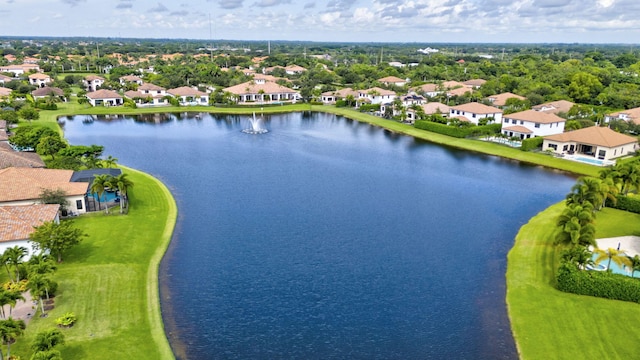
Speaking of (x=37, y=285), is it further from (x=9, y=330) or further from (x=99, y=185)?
(x=99, y=185)

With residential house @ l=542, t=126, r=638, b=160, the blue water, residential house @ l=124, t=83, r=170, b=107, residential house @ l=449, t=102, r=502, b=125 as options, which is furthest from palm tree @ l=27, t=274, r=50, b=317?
residential house @ l=124, t=83, r=170, b=107

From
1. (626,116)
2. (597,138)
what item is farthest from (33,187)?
(626,116)

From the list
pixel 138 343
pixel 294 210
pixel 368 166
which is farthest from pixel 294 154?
pixel 138 343

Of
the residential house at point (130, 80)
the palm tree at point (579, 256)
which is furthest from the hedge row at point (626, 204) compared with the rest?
the residential house at point (130, 80)

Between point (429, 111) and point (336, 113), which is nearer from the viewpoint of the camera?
point (429, 111)

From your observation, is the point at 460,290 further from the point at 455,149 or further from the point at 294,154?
the point at 455,149

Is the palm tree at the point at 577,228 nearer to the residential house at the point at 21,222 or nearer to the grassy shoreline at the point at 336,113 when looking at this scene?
the grassy shoreline at the point at 336,113
